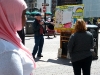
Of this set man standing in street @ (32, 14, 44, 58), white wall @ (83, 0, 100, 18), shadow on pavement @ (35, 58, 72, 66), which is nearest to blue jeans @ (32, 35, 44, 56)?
man standing in street @ (32, 14, 44, 58)

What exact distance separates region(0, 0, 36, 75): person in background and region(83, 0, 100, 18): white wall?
5104 cm

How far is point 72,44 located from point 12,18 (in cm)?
363

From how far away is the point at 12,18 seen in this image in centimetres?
197

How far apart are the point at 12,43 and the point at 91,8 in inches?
2049

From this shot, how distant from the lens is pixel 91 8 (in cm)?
5297

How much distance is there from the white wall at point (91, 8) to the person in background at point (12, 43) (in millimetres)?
51038

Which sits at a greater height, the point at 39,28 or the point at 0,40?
the point at 0,40

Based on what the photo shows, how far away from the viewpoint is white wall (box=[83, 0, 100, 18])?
173ft

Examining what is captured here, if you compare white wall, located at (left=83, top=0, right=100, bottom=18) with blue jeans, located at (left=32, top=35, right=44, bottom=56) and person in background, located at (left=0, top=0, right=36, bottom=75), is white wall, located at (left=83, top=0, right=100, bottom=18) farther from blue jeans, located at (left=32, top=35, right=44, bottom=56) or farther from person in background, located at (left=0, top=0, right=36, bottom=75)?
person in background, located at (left=0, top=0, right=36, bottom=75)

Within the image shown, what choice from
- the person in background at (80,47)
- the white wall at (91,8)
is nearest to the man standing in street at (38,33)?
the person in background at (80,47)

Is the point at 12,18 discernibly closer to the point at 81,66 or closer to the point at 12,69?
the point at 12,69

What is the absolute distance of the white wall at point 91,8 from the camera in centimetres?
5278

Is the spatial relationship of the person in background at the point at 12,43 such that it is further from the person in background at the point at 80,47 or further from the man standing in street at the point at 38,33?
the man standing in street at the point at 38,33

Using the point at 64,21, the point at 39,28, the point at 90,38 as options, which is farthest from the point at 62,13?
the point at 90,38
